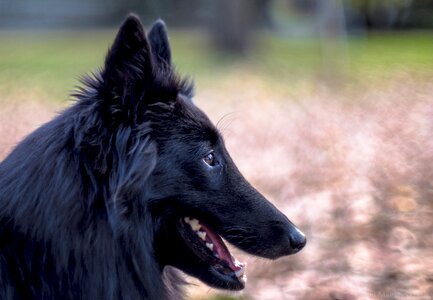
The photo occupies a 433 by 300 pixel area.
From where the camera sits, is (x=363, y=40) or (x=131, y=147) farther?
(x=363, y=40)

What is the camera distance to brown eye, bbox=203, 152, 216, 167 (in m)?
3.43

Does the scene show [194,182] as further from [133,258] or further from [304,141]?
[304,141]

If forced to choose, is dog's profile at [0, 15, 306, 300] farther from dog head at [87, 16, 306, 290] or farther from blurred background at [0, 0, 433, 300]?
blurred background at [0, 0, 433, 300]

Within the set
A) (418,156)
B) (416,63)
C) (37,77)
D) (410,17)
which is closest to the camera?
(418,156)

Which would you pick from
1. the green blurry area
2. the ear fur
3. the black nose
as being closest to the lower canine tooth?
the black nose

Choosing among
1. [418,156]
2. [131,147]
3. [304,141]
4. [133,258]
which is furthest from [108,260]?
[304,141]

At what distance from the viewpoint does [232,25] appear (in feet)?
71.3

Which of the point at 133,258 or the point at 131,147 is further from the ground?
the point at 131,147

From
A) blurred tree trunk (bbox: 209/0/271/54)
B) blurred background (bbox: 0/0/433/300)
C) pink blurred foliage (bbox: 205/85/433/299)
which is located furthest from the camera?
blurred tree trunk (bbox: 209/0/271/54)

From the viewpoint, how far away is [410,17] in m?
30.6

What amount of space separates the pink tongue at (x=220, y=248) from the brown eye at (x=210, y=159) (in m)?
0.29

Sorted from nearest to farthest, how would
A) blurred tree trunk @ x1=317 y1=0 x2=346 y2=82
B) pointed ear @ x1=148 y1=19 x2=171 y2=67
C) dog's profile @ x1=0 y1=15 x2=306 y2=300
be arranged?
1. dog's profile @ x1=0 y1=15 x2=306 y2=300
2. pointed ear @ x1=148 y1=19 x2=171 y2=67
3. blurred tree trunk @ x1=317 y1=0 x2=346 y2=82

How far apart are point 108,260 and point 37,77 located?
1518cm

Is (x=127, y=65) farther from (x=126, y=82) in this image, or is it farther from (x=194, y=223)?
(x=194, y=223)
